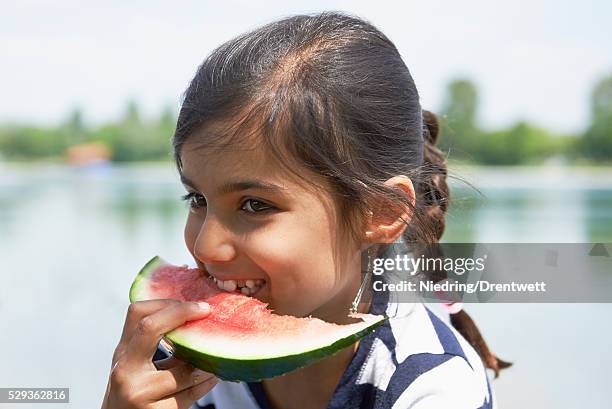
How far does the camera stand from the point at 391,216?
5.50 ft

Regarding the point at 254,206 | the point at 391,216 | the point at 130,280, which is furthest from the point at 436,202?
the point at 130,280

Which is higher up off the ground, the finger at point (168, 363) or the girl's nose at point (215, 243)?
the girl's nose at point (215, 243)

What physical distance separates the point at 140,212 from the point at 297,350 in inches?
346

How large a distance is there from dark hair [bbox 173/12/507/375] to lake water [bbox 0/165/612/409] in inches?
17.2

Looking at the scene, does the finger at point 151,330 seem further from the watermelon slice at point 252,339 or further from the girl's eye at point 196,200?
the girl's eye at point 196,200

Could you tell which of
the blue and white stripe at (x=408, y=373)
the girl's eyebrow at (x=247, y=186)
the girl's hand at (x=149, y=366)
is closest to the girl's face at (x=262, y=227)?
the girl's eyebrow at (x=247, y=186)

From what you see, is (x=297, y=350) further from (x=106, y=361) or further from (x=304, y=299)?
(x=106, y=361)

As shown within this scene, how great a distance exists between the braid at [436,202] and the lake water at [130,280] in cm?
9

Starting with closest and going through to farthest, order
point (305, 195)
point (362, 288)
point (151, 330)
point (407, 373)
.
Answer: point (151, 330), point (305, 195), point (407, 373), point (362, 288)

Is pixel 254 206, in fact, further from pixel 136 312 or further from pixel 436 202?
pixel 436 202

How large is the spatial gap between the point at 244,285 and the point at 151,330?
9.3 inches

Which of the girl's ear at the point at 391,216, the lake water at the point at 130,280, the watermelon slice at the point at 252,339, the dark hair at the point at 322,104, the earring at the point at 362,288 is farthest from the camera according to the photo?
the lake water at the point at 130,280

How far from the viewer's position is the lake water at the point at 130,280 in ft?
10.5

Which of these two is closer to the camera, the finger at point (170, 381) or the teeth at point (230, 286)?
the finger at point (170, 381)
